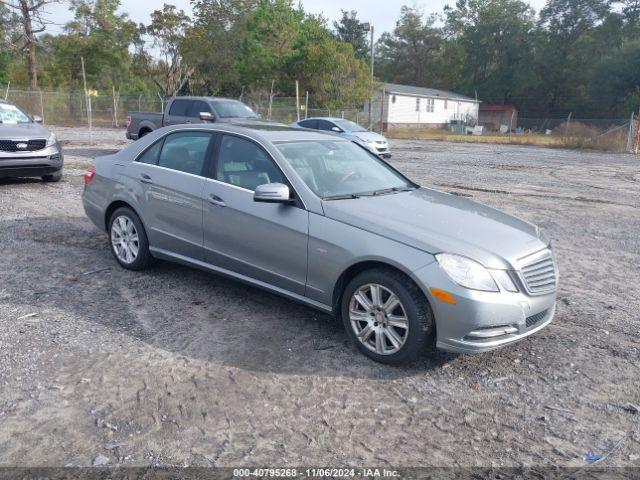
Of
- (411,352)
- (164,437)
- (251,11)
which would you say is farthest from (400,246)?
(251,11)

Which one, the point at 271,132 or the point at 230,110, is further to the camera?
the point at 230,110

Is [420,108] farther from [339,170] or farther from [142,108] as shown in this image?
[339,170]

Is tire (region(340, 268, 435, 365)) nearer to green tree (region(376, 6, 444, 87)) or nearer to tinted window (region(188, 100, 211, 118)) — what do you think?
tinted window (region(188, 100, 211, 118))

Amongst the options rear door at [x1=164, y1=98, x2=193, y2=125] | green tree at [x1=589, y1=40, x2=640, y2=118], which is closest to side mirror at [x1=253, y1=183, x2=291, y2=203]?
rear door at [x1=164, y1=98, x2=193, y2=125]

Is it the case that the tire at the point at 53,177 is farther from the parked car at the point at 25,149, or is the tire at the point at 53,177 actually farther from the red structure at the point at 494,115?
the red structure at the point at 494,115

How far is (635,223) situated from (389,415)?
7.64m

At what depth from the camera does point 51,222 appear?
8312 mm

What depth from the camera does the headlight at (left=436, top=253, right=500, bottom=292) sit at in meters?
3.84

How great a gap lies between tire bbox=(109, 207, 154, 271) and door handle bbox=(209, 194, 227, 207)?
1084 mm

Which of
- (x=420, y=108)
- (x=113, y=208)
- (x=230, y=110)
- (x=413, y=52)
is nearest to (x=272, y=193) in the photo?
(x=113, y=208)

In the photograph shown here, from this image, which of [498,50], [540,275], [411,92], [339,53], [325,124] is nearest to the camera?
[540,275]

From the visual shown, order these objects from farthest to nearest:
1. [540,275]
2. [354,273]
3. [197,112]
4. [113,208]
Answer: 1. [197,112]
2. [113,208]
3. [354,273]
4. [540,275]

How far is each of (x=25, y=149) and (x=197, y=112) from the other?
5.89 metres

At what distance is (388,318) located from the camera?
13.5 feet
